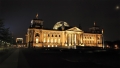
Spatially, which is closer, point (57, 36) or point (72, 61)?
point (72, 61)

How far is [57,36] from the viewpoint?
4779 inches

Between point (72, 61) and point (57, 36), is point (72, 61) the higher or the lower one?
the lower one

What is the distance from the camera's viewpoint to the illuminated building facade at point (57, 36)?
109750mm

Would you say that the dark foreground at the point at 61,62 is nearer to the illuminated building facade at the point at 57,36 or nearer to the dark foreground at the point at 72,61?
the dark foreground at the point at 72,61

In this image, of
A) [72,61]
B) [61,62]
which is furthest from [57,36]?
[61,62]

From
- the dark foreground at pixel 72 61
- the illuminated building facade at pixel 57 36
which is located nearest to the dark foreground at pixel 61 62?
the dark foreground at pixel 72 61

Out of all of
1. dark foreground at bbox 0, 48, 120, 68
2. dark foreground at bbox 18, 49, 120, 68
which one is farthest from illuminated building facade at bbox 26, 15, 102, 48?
dark foreground at bbox 0, 48, 120, 68

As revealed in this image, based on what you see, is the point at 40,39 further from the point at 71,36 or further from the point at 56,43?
the point at 71,36

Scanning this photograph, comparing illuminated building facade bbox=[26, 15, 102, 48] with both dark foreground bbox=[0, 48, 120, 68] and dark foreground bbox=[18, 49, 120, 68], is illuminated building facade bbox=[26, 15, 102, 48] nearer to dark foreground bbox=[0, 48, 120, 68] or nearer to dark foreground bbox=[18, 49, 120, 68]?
dark foreground bbox=[18, 49, 120, 68]

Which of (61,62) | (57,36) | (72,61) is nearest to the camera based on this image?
(61,62)

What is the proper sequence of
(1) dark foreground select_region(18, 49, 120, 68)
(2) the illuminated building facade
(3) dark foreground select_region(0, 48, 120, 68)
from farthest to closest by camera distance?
(2) the illuminated building facade → (1) dark foreground select_region(18, 49, 120, 68) → (3) dark foreground select_region(0, 48, 120, 68)

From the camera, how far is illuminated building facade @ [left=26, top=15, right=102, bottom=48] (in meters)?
110

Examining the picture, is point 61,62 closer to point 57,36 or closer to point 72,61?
point 72,61

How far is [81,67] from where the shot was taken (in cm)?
1564
